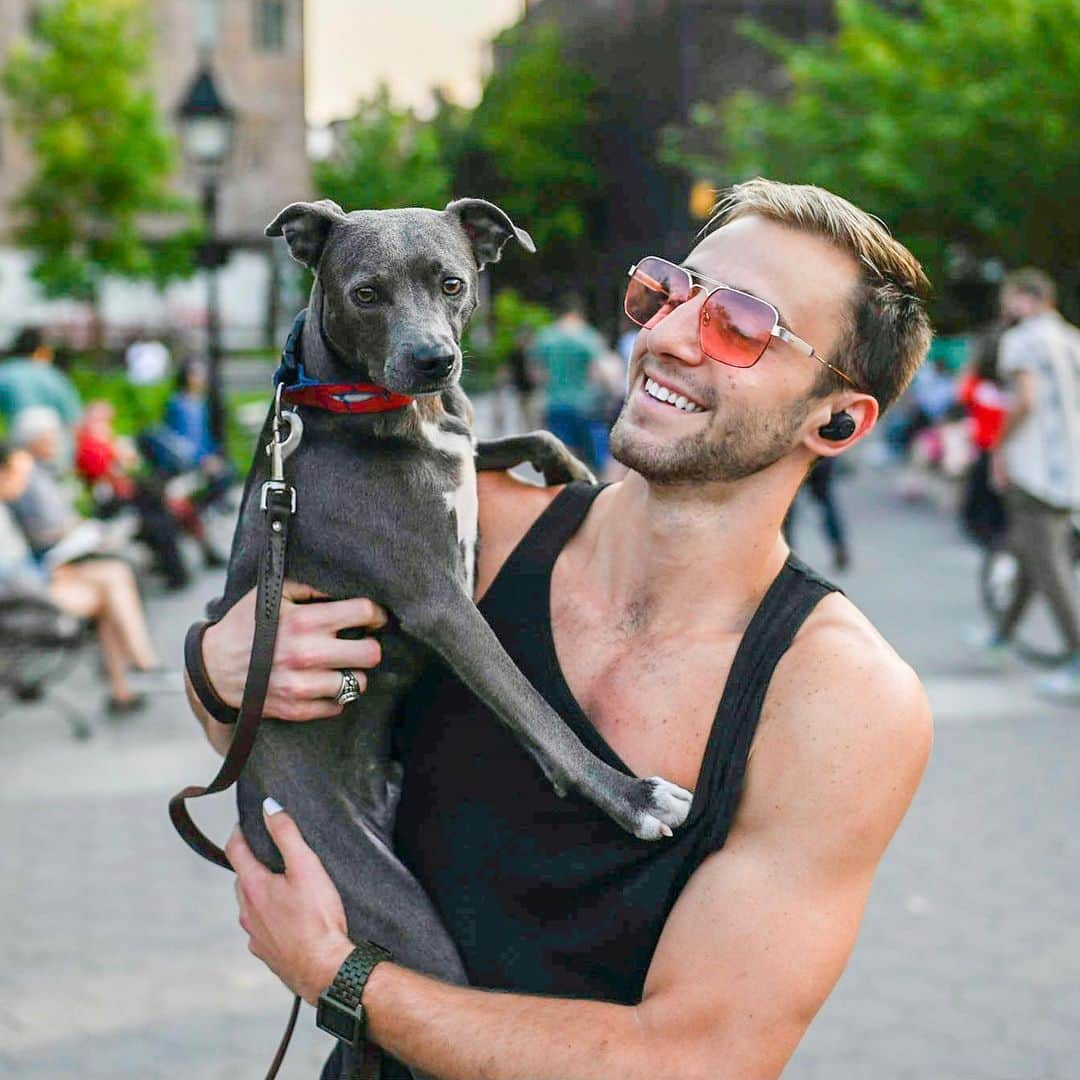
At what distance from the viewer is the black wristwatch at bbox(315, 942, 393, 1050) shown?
73.7 inches

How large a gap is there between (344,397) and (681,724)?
2.39 ft

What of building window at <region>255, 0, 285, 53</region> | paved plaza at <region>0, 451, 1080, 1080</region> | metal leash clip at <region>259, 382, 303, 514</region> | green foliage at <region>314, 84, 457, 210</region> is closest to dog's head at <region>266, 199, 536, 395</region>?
metal leash clip at <region>259, 382, 303, 514</region>

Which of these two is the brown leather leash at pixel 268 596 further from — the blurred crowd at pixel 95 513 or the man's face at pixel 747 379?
the blurred crowd at pixel 95 513

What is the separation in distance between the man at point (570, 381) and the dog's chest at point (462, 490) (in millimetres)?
10636

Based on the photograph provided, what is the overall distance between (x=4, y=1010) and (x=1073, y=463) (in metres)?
6.06

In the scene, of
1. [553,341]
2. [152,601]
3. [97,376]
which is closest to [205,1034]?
[152,601]

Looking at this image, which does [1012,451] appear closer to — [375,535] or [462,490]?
[462,490]

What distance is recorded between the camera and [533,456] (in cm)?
250

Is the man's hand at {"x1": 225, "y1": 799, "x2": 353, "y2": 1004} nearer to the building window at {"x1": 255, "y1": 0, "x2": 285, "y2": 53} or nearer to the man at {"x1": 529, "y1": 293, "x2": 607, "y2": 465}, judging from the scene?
the man at {"x1": 529, "y1": 293, "x2": 607, "y2": 465}

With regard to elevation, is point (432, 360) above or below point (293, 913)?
above

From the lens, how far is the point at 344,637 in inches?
88.8

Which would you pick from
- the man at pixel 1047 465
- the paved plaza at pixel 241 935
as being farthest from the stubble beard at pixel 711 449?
the man at pixel 1047 465

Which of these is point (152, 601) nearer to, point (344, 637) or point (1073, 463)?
point (1073, 463)

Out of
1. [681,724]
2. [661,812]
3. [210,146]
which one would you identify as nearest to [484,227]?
[681,724]
